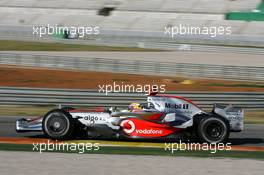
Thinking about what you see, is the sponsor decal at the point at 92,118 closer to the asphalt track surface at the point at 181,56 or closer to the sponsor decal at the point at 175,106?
the sponsor decal at the point at 175,106

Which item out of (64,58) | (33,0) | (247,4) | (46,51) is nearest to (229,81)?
(64,58)

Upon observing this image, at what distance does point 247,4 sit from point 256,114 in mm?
38875

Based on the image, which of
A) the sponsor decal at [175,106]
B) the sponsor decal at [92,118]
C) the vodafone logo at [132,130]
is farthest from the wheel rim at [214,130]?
the sponsor decal at [92,118]

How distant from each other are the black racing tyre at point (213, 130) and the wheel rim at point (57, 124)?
241 cm

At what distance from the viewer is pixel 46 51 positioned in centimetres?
3847

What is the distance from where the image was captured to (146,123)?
1073cm

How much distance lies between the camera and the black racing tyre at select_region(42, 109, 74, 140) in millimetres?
10680

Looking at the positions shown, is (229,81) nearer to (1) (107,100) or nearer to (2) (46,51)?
(1) (107,100)

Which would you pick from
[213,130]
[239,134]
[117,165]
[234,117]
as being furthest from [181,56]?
[117,165]

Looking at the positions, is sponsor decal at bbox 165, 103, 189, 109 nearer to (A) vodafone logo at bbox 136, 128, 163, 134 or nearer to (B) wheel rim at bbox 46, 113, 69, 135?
(A) vodafone logo at bbox 136, 128, 163, 134

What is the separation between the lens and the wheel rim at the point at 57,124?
10.7m

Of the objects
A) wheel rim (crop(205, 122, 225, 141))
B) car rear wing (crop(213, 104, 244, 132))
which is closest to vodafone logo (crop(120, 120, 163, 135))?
wheel rim (crop(205, 122, 225, 141))

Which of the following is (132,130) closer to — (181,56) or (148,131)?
(148,131)

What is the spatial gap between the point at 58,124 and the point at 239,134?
4439 millimetres
